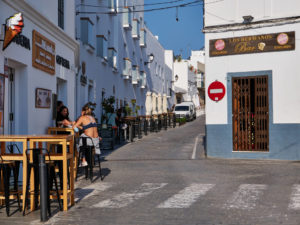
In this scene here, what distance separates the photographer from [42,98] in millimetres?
13156

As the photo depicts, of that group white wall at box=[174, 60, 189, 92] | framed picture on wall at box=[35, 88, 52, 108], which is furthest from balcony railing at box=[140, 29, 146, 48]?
white wall at box=[174, 60, 189, 92]

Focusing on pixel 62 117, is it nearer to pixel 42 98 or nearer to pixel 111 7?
pixel 42 98

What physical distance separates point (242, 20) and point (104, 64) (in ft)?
36.6

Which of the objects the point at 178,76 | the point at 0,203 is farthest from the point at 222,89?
the point at 178,76

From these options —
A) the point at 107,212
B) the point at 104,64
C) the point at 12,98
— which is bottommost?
the point at 107,212

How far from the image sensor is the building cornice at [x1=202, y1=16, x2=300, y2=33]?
14.9 meters

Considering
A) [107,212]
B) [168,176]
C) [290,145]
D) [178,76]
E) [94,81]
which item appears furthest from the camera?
[178,76]

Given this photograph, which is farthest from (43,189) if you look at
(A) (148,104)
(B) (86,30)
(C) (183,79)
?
(C) (183,79)

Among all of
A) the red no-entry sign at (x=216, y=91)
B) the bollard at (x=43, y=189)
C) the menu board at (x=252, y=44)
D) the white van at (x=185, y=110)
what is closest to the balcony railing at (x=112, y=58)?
the menu board at (x=252, y=44)

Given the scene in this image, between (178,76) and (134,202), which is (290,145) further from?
(178,76)

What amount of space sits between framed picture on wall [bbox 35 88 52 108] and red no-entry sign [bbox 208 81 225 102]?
536cm

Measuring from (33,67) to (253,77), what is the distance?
7.06 meters

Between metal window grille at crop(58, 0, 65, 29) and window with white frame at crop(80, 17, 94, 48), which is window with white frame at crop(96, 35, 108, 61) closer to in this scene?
window with white frame at crop(80, 17, 94, 48)

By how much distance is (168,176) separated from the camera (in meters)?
11.4
